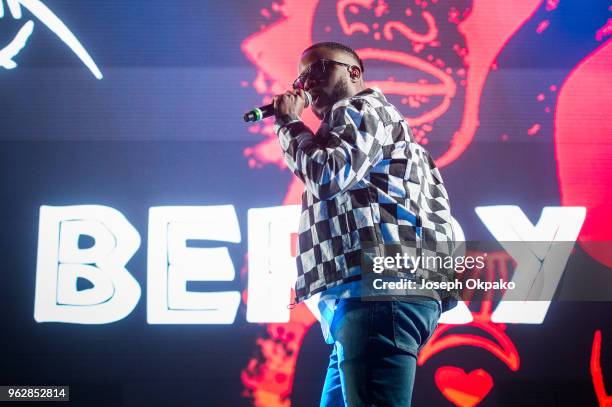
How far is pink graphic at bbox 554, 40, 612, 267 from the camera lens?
253 centimetres

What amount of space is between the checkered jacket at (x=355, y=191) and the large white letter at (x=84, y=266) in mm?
1411

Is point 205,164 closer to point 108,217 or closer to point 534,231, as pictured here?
point 108,217

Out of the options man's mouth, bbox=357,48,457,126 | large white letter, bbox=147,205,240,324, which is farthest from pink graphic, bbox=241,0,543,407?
large white letter, bbox=147,205,240,324

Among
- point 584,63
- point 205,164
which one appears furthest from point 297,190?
point 584,63

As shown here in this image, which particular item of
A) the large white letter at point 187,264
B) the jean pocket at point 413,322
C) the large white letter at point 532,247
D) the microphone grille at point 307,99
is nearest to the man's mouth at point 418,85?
the large white letter at point 532,247

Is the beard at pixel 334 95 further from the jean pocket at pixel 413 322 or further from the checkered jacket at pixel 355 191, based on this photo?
the jean pocket at pixel 413 322

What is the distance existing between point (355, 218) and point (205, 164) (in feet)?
4.81

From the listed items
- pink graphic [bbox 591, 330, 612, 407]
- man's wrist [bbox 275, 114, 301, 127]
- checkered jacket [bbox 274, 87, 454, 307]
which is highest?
man's wrist [bbox 275, 114, 301, 127]

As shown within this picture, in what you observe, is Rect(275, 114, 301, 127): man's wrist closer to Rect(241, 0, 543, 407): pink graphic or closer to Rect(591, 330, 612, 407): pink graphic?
Rect(241, 0, 543, 407): pink graphic

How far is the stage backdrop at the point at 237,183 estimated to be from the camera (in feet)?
7.91

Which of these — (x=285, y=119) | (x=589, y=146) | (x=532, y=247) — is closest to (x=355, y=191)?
(x=285, y=119)

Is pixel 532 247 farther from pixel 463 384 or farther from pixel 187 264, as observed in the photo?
pixel 187 264

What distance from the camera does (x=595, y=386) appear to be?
7.87 feet

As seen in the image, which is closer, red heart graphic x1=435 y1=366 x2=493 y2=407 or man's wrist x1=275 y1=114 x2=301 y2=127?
man's wrist x1=275 y1=114 x2=301 y2=127
